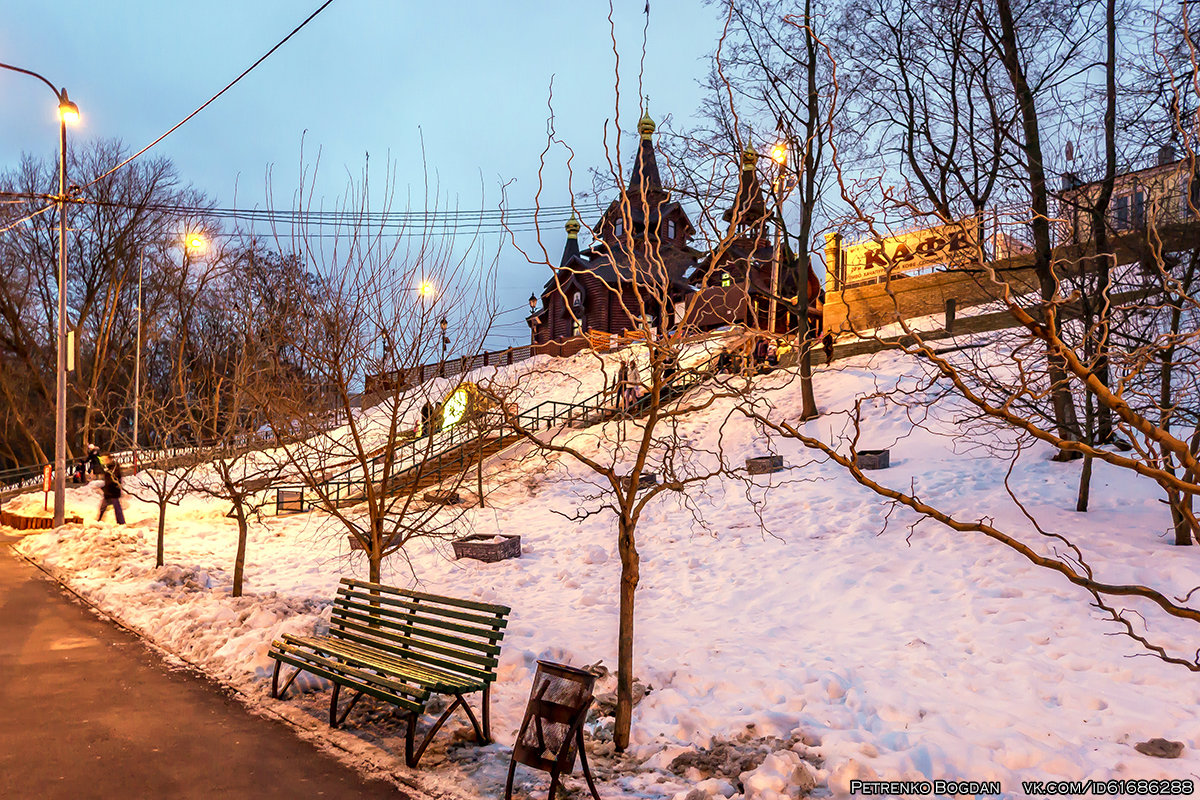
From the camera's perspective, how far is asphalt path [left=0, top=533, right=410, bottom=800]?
16.4 feet

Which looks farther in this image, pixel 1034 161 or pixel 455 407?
pixel 1034 161

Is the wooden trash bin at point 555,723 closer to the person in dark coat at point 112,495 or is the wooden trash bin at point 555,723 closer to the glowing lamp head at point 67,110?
the person in dark coat at point 112,495

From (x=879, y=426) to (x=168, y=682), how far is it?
15.9 metres

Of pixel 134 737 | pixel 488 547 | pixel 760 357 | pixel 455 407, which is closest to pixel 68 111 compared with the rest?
pixel 455 407

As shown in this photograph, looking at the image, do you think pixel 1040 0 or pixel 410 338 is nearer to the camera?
pixel 410 338

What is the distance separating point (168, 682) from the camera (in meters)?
7.18

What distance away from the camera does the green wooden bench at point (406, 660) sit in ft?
17.8

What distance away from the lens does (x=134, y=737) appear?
5.85 m

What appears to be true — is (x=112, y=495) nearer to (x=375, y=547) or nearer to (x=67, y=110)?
(x=67, y=110)

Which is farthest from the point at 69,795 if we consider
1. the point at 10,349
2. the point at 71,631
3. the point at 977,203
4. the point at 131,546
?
the point at 10,349

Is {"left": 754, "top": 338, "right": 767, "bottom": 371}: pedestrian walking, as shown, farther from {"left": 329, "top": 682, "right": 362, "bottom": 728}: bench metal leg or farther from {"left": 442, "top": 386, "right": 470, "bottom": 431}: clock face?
{"left": 329, "top": 682, "right": 362, "bottom": 728}: bench metal leg

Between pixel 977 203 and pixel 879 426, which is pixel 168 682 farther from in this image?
pixel 879 426

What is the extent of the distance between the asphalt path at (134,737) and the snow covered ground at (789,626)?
1.09 feet

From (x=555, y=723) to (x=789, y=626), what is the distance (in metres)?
5.02
